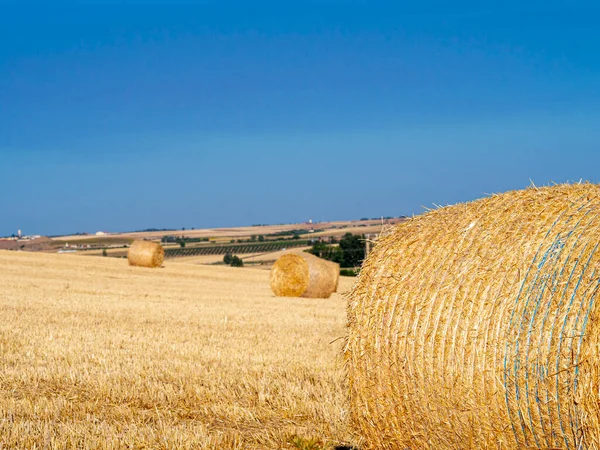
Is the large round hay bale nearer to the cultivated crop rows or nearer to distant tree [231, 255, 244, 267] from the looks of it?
distant tree [231, 255, 244, 267]

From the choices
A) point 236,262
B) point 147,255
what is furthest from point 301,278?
point 236,262

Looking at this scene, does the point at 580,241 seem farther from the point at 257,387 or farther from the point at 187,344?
the point at 187,344

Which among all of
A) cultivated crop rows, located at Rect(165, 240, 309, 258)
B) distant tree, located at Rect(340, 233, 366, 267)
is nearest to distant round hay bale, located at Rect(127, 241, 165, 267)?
distant tree, located at Rect(340, 233, 366, 267)

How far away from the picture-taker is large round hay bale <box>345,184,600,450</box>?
175 inches

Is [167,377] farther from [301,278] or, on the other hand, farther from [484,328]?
[301,278]

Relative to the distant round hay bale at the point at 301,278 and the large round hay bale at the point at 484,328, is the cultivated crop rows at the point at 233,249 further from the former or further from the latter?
the large round hay bale at the point at 484,328

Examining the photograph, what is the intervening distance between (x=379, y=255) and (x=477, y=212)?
896 mm

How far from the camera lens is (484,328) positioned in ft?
16.0

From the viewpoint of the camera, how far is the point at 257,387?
773 centimetres

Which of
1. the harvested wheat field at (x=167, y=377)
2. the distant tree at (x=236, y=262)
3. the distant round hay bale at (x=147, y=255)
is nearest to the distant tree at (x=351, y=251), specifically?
the distant tree at (x=236, y=262)

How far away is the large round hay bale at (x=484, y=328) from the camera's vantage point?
4441 millimetres

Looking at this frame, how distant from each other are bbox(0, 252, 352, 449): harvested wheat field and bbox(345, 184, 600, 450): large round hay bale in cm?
97

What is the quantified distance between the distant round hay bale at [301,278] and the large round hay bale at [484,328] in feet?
52.3

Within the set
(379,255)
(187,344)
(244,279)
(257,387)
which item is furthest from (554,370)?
(244,279)
